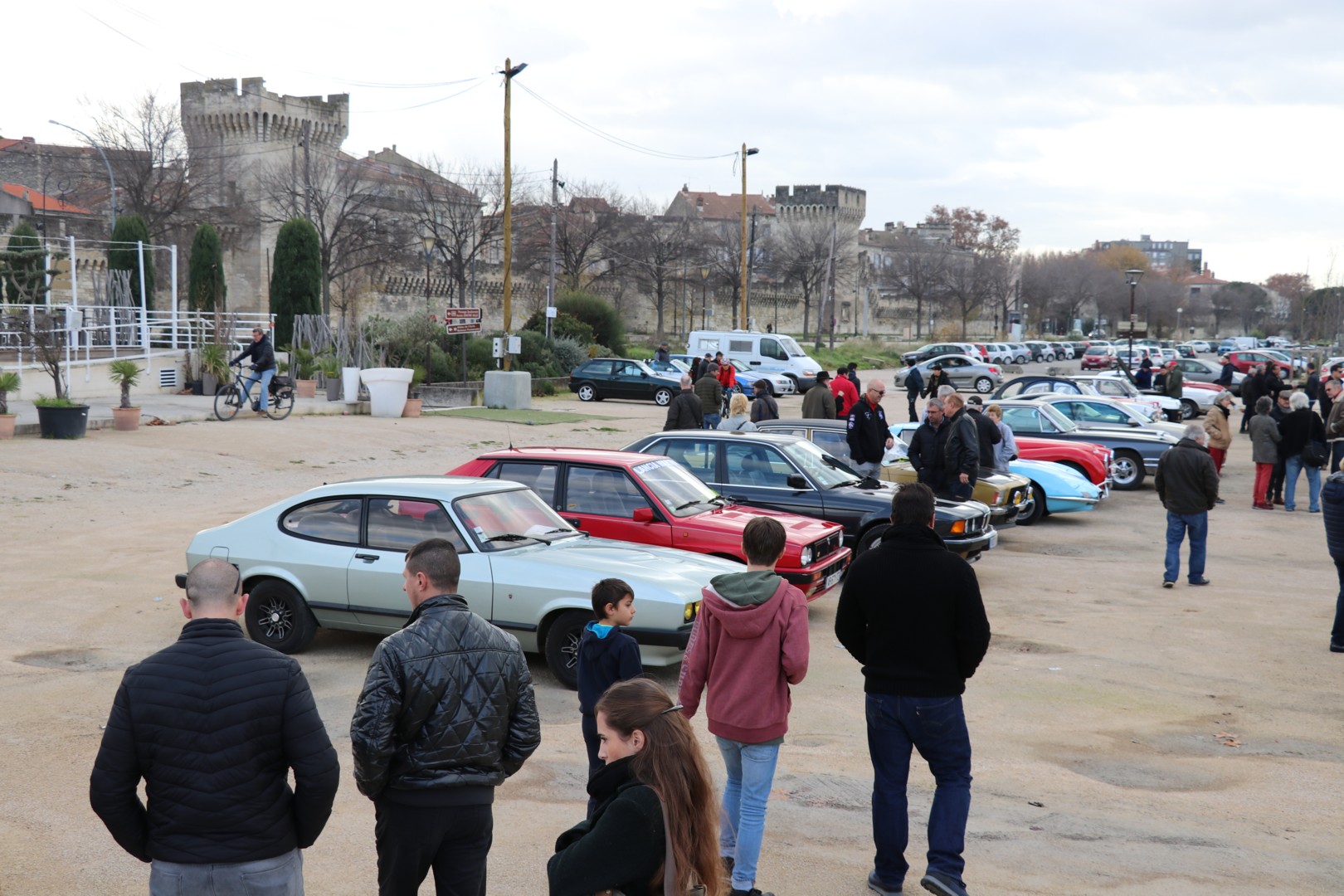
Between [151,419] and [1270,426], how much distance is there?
→ 19.9 meters

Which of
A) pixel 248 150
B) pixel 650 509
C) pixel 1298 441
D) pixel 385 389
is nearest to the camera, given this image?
pixel 650 509

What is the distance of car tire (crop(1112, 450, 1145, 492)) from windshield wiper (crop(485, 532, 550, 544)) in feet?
46.7

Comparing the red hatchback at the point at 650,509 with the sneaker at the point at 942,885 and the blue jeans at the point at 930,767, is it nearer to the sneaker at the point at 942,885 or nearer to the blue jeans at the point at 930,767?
the blue jeans at the point at 930,767

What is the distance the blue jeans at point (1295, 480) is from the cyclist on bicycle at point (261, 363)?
18538mm

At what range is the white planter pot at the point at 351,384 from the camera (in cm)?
2831

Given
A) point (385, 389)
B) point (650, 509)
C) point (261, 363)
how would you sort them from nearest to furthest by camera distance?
point (650, 509) < point (261, 363) < point (385, 389)

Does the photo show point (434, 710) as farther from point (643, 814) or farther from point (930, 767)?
point (930, 767)

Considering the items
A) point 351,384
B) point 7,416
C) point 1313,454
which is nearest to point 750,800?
point 1313,454

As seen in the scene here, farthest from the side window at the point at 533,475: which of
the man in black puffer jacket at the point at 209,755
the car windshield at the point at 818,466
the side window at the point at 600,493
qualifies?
the man in black puffer jacket at the point at 209,755

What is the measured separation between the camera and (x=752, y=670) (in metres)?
4.89

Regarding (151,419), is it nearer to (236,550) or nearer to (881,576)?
(236,550)

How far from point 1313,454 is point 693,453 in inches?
418

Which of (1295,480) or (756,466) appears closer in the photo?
(756,466)

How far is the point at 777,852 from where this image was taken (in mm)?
→ 5465
